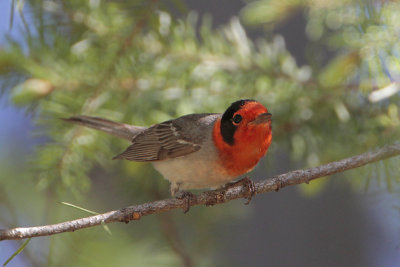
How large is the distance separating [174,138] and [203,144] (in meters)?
0.31

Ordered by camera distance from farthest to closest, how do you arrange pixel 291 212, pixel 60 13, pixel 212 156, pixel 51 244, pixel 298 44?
pixel 291 212
pixel 298 44
pixel 212 156
pixel 60 13
pixel 51 244

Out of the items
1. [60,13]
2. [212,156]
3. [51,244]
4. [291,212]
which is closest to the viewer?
[51,244]

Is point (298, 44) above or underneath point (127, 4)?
above

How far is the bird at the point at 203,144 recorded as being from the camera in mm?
2545

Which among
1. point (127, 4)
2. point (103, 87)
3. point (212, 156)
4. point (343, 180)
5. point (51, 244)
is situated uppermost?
point (127, 4)

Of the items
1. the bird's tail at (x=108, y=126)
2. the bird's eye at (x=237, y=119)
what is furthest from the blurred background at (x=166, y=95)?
the bird's eye at (x=237, y=119)

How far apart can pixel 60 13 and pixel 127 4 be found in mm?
425

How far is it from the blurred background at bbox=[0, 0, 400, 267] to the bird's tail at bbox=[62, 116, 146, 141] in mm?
44

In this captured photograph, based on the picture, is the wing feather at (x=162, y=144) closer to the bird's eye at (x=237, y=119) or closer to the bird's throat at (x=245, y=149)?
the bird's throat at (x=245, y=149)

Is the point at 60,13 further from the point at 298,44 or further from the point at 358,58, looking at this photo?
the point at 298,44

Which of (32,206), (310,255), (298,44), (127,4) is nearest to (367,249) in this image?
(310,255)

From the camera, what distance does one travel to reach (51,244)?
211 cm

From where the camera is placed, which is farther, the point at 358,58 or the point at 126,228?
the point at 126,228

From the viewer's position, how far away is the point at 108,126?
2.89 metres
